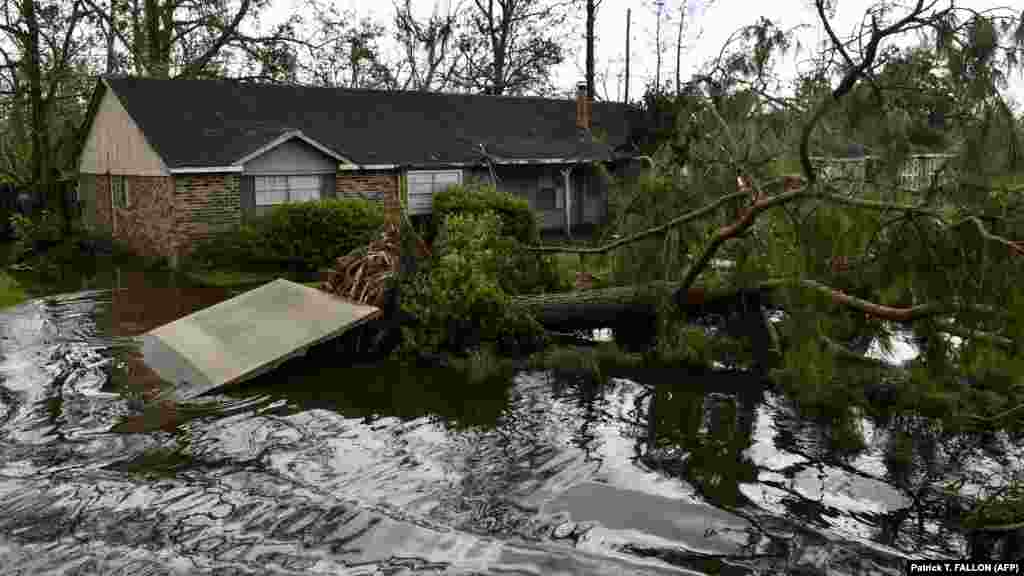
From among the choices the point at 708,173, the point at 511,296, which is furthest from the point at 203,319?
the point at 708,173

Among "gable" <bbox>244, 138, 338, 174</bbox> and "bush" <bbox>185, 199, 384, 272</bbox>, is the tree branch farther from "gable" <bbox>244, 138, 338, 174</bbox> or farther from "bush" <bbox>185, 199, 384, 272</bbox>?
"gable" <bbox>244, 138, 338, 174</bbox>

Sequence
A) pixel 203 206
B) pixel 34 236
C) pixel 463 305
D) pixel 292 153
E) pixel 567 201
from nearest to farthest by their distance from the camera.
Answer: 1. pixel 463 305
2. pixel 203 206
3. pixel 292 153
4. pixel 34 236
5. pixel 567 201

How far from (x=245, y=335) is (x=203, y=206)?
8.45 metres

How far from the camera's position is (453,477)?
233 inches

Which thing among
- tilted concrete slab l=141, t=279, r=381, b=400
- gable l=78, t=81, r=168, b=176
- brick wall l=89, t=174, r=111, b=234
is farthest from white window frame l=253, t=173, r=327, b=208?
tilted concrete slab l=141, t=279, r=381, b=400

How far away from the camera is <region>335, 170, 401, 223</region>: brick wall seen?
18.4m

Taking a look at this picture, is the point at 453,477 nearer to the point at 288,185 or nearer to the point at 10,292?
the point at 10,292

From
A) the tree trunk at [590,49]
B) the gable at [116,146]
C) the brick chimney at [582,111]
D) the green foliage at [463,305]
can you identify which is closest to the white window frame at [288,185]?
the gable at [116,146]

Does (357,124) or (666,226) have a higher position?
(357,124)

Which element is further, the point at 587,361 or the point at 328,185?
the point at 328,185

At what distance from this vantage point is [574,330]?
1024cm

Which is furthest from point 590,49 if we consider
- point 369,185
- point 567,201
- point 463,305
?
point 463,305

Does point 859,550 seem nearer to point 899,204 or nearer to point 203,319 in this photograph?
point 899,204

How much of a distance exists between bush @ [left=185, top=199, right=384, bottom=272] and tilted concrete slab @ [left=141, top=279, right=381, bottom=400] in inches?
236
